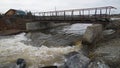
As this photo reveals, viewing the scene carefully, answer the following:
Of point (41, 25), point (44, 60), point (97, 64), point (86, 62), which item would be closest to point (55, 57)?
point (44, 60)

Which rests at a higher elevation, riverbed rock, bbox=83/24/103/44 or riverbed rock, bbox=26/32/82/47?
riverbed rock, bbox=83/24/103/44

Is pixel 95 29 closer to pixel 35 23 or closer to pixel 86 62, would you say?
pixel 86 62

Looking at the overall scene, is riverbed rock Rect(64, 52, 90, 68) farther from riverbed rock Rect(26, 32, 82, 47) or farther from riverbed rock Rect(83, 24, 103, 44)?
riverbed rock Rect(26, 32, 82, 47)

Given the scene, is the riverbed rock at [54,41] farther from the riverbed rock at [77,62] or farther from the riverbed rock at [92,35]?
the riverbed rock at [77,62]

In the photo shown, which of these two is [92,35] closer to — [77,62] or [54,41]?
[54,41]

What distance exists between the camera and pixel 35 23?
36.9m

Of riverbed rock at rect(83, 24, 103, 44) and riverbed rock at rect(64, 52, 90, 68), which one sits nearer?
riverbed rock at rect(64, 52, 90, 68)

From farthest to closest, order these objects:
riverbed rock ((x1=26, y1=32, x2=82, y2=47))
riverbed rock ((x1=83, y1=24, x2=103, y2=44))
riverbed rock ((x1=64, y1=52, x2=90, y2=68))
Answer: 1. riverbed rock ((x1=26, y1=32, x2=82, y2=47))
2. riverbed rock ((x1=83, y1=24, x2=103, y2=44))
3. riverbed rock ((x1=64, y1=52, x2=90, y2=68))

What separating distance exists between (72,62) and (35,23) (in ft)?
87.0

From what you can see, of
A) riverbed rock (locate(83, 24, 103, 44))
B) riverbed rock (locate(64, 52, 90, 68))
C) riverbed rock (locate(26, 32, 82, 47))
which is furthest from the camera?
riverbed rock (locate(26, 32, 82, 47))

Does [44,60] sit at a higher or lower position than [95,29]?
lower

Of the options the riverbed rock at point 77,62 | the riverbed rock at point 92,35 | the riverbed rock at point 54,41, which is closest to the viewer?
the riverbed rock at point 77,62

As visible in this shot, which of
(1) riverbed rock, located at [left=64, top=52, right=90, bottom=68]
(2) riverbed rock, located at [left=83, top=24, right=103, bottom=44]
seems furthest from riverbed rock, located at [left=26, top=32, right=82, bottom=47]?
(1) riverbed rock, located at [left=64, top=52, right=90, bottom=68]

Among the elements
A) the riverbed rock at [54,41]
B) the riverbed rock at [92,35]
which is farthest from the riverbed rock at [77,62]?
the riverbed rock at [54,41]
